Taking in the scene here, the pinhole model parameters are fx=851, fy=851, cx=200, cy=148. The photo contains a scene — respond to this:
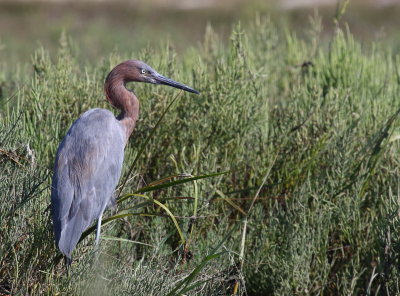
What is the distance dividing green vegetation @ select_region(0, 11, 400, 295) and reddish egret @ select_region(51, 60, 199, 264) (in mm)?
94

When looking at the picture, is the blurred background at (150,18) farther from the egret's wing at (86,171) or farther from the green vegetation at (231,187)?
the egret's wing at (86,171)

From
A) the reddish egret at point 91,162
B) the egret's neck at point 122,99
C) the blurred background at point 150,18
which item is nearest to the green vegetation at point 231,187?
the reddish egret at point 91,162

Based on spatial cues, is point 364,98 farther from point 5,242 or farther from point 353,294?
point 5,242

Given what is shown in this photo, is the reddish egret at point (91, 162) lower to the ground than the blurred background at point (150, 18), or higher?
higher

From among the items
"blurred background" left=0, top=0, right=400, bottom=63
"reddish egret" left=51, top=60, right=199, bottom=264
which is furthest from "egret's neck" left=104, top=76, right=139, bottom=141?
"blurred background" left=0, top=0, right=400, bottom=63

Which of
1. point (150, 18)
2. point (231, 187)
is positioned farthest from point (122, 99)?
point (150, 18)

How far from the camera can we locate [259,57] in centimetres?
573

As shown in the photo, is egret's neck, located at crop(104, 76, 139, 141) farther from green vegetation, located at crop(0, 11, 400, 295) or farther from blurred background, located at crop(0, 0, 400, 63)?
blurred background, located at crop(0, 0, 400, 63)

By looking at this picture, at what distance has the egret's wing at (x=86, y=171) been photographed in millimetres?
3480

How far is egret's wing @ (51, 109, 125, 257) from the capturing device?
11.4ft

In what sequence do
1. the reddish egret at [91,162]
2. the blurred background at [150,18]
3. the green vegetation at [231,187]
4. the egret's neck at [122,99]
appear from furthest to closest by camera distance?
the blurred background at [150,18]
the egret's neck at [122,99]
the reddish egret at [91,162]
the green vegetation at [231,187]

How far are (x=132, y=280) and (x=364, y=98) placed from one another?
223cm

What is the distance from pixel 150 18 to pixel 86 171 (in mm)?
11180

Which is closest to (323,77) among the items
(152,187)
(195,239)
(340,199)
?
(340,199)
